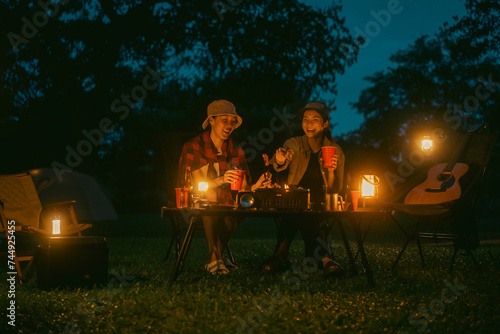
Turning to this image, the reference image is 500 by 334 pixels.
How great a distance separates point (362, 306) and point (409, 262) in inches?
99.3

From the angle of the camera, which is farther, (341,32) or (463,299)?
(341,32)

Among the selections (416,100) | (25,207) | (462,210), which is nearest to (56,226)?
(25,207)

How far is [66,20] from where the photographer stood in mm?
9742

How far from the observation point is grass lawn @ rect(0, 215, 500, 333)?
3.16 metres

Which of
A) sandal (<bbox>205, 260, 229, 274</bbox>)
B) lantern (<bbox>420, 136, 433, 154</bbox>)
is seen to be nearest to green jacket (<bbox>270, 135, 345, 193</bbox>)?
sandal (<bbox>205, 260, 229, 274</bbox>)

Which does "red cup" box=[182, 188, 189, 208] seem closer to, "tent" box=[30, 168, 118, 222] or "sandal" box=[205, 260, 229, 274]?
"sandal" box=[205, 260, 229, 274]

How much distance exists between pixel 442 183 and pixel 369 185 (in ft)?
5.83

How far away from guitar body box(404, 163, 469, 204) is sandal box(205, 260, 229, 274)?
2248mm

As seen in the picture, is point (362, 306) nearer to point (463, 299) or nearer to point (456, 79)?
point (463, 299)

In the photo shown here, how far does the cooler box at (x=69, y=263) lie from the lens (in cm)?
430

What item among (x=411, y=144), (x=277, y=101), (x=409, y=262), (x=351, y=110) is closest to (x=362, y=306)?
(x=409, y=262)

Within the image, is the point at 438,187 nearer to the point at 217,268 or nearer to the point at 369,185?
the point at 369,185

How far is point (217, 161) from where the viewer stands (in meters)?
5.07

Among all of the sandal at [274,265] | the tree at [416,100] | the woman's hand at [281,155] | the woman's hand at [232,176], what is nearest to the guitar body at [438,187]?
the sandal at [274,265]
